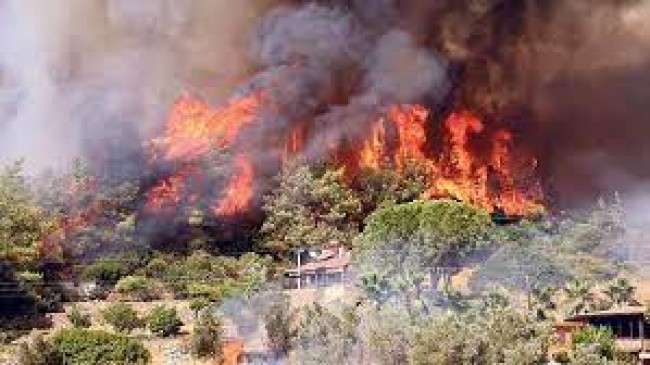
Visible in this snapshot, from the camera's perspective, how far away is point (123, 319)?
168ft

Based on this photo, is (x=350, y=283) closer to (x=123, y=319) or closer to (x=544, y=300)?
(x=544, y=300)

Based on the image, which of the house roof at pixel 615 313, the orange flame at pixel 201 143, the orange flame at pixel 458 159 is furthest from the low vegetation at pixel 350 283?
the orange flame at pixel 458 159

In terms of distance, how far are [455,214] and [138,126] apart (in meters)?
27.0

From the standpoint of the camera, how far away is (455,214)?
52.9 meters

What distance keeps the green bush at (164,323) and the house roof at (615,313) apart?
59.1 feet

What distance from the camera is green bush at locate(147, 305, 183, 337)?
5084 centimetres

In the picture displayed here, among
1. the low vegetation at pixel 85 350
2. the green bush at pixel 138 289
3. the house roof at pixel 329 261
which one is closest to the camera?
the low vegetation at pixel 85 350

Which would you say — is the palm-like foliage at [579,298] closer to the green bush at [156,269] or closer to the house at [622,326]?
the house at [622,326]

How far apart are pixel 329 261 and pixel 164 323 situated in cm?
1145

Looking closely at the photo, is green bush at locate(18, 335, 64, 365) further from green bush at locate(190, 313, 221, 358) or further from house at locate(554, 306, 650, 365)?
house at locate(554, 306, 650, 365)

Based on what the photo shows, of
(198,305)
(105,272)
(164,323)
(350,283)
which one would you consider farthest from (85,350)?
(350,283)

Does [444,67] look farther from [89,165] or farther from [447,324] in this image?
[447,324]

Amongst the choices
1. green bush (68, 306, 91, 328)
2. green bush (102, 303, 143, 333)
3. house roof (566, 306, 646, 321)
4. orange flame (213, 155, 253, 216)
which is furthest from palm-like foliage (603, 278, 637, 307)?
orange flame (213, 155, 253, 216)

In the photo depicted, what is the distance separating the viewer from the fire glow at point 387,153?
68438 millimetres
